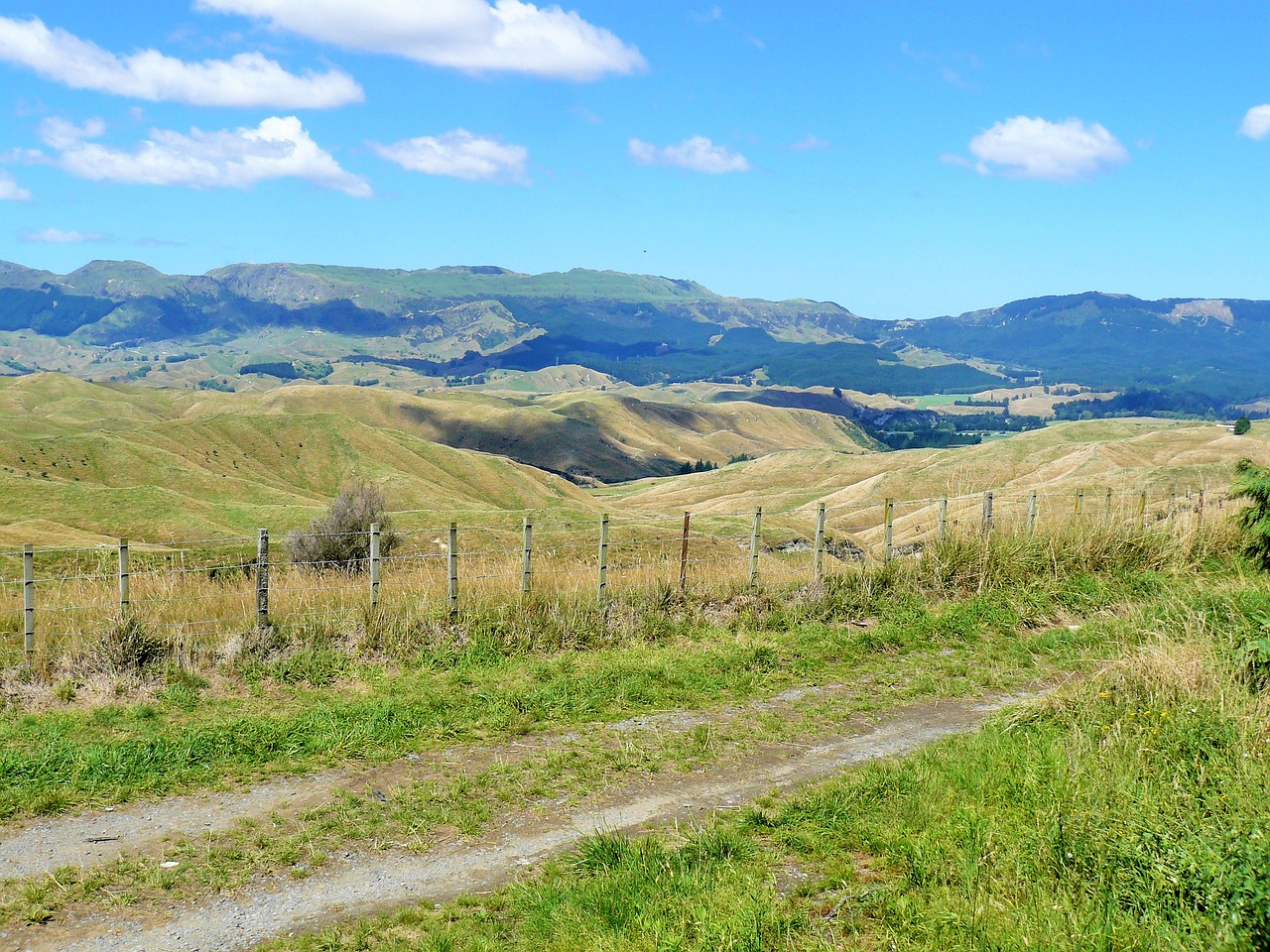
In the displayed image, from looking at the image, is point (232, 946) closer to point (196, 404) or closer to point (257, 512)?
point (257, 512)

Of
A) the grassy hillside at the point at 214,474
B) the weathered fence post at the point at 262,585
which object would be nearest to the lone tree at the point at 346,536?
the weathered fence post at the point at 262,585

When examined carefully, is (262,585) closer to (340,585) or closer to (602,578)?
(340,585)

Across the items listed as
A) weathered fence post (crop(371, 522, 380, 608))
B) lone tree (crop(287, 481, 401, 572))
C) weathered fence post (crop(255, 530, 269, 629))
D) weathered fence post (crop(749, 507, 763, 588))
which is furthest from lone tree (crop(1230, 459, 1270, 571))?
lone tree (crop(287, 481, 401, 572))

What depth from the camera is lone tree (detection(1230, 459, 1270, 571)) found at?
60.7ft

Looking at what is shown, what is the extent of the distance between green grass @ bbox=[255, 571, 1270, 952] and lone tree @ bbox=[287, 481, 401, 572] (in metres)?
18.1

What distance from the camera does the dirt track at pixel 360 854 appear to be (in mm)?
7109

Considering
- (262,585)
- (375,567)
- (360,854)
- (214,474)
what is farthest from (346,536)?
(214,474)

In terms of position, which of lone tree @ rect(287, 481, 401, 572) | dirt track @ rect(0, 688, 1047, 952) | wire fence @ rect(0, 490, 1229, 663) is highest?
wire fence @ rect(0, 490, 1229, 663)

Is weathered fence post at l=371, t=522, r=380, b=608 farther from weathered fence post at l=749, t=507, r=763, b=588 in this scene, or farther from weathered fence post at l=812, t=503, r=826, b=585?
weathered fence post at l=812, t=503, r=826, b=585

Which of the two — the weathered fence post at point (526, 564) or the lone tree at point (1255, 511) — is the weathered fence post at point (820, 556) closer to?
the weathered fence post at point (526, 564)

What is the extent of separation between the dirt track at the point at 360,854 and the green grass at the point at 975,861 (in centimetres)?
35

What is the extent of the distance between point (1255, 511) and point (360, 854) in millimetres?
17214

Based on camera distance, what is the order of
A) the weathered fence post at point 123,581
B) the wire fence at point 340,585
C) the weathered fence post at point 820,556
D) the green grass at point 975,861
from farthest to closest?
the weathered fence post at point 820,556, the wire fence at point 340,585, the weathered fence post at point 123,581, the green grass at point 975,861

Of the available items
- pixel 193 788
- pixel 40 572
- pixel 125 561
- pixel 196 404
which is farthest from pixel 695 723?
pixel 196 404
